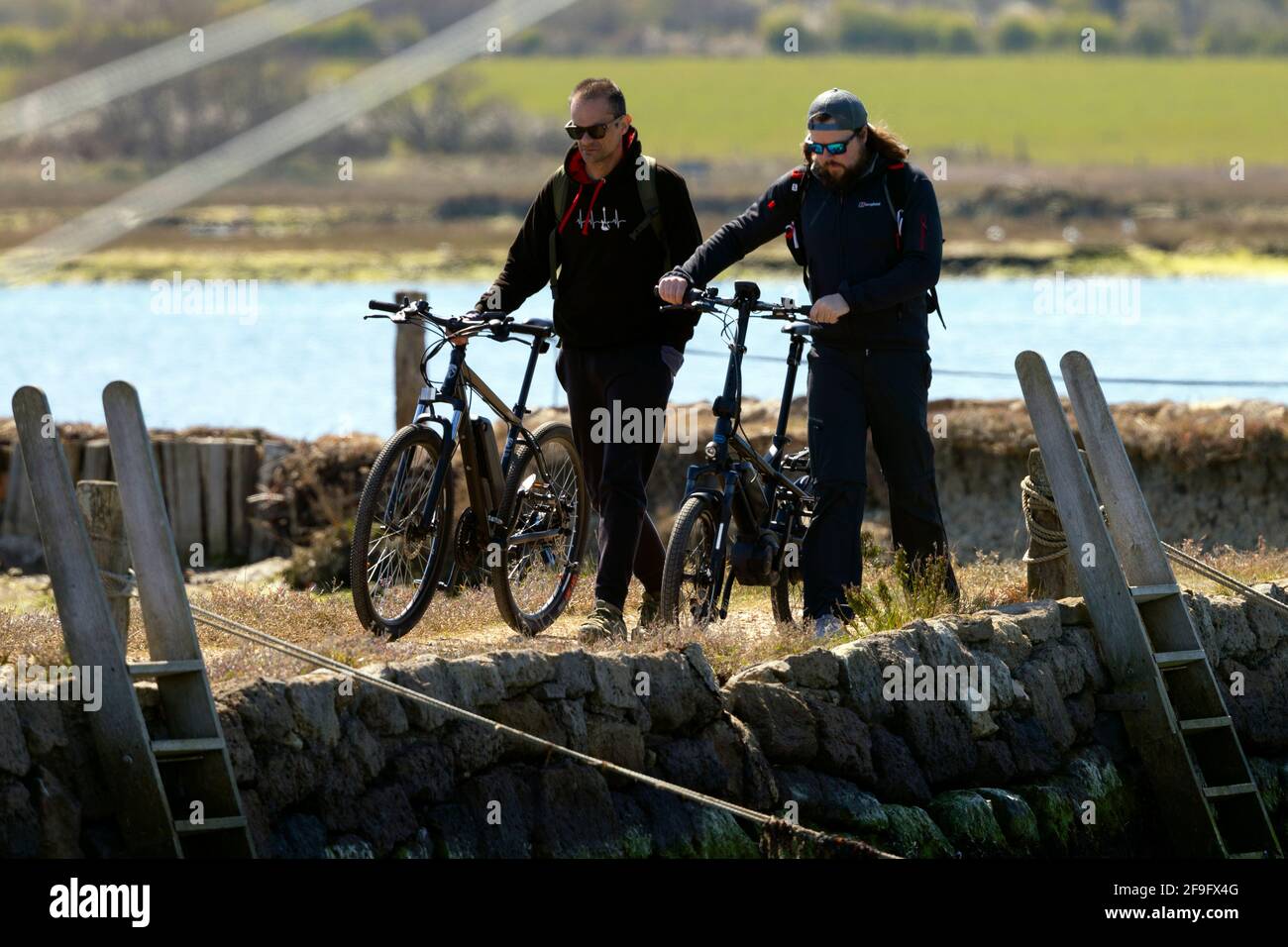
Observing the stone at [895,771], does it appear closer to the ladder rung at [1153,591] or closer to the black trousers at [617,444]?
the black trousers at [617,444]

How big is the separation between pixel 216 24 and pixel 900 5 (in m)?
28.1

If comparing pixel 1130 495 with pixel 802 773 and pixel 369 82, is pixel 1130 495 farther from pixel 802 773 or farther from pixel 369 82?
pixel 369 82

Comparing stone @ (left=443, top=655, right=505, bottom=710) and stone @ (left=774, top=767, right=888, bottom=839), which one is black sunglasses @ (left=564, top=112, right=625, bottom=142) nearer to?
stone @ (left=443, top=655, right=505, bottom=710)

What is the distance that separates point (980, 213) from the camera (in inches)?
2167

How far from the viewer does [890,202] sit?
10.0m

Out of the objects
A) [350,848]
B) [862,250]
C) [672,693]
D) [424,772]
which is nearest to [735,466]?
[862,250]

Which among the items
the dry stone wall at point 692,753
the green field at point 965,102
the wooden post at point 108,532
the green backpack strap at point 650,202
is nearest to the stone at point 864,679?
the dry stone wall at point 692,753

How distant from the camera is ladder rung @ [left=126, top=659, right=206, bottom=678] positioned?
25.5 feet

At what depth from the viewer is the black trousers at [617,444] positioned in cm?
962

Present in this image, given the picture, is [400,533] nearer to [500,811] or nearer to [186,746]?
[500,811]

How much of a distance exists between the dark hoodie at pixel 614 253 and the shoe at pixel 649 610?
42.6 inches

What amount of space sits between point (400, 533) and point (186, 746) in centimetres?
190

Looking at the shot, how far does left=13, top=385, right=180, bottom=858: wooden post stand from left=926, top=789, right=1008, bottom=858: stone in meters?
3.33
